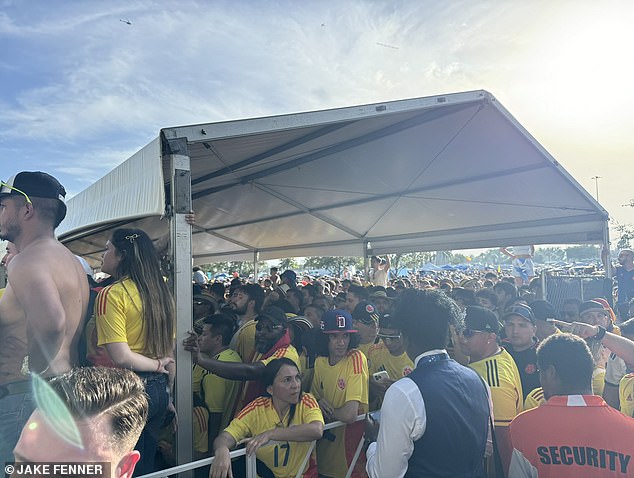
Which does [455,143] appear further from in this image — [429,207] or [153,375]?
[153,375]

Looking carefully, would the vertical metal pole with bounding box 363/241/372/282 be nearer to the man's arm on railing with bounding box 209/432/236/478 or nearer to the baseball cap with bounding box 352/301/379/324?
the baseball cap with bounding box 352/301/379/324

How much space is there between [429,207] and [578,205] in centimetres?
241

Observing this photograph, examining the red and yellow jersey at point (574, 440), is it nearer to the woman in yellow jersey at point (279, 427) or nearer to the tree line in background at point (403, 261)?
the woman in yellow jersey at point (279, 427)

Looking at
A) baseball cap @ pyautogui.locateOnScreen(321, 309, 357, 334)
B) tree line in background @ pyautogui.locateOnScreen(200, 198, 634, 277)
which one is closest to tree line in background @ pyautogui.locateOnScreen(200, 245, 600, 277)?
A: tree line in background @ pyautogui.locateOnScreen(200, 198, 634, 277)

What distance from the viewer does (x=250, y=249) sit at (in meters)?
13.0

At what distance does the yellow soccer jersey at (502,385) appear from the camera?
2.93 meters

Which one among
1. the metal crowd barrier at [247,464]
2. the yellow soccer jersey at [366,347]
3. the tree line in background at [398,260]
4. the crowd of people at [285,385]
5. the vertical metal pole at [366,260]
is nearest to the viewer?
the crowd of people at [285,385]

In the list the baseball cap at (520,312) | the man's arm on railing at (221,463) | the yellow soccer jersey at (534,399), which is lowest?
the man's arm on railing at (221,463)

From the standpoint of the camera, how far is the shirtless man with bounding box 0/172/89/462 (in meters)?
2.13

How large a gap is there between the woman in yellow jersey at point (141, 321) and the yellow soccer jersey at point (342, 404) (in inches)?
48.7

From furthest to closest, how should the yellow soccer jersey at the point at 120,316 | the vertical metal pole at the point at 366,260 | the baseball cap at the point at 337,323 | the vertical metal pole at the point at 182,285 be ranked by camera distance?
the vertical metal pole at the point at 366,260 → the baseball cap at the point at 337,323 → the vertical metal pole at the point at 182,285 → the yellow soccer jersey at the point at 120,316

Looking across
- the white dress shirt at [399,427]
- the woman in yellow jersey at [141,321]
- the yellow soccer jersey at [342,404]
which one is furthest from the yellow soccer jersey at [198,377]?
the white dress shirt at [399,427]

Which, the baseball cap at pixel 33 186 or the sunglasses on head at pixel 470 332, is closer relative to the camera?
the baseball cap at pixel 33 186

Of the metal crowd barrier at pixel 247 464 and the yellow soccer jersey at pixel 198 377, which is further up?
the yellow soccer jersey at pixel 198 377
